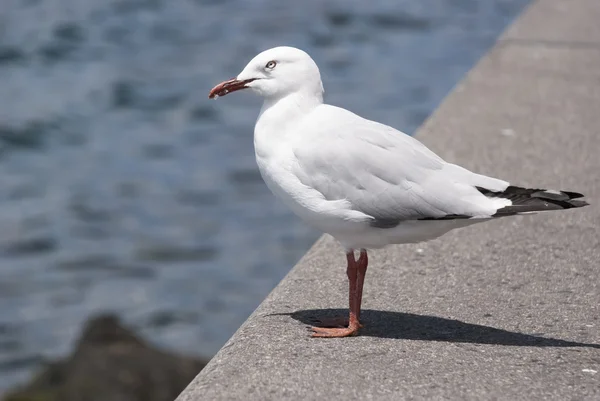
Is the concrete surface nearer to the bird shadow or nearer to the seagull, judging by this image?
the bird shadow

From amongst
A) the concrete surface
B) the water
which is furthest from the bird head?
the water

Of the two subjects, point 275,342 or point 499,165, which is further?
point 499,165

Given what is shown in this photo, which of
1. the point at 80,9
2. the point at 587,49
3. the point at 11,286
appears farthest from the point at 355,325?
the point at 80,9

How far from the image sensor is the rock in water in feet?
21.9

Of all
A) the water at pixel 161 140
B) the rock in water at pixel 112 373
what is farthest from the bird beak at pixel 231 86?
the water at pixel 161 140

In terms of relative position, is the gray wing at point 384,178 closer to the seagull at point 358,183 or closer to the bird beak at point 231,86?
the seagull at point 358,183

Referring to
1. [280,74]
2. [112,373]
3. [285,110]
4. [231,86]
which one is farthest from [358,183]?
[112,373]

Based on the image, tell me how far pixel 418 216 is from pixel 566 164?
226cm

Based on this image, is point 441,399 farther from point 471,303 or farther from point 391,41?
point 391,41

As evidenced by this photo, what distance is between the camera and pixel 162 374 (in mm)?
6902

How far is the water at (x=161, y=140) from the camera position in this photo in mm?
9242

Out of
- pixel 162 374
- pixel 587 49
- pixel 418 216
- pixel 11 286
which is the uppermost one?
pixel 418 216

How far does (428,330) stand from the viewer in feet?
13.1

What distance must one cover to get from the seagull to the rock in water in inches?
116
